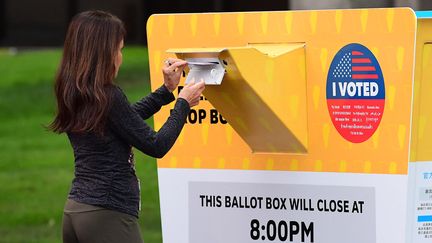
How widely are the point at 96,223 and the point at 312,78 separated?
1004 mm

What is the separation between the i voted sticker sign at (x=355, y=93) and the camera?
3.95m

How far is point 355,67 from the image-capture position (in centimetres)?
398

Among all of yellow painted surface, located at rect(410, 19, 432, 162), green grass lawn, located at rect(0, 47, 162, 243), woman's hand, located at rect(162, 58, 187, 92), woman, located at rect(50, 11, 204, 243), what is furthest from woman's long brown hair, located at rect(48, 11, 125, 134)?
green grass lawn, located at rect(0, 47, 162, 243)

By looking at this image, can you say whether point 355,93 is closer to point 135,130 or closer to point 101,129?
point 135,130

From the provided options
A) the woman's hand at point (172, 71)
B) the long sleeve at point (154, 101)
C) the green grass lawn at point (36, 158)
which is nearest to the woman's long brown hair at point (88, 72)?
the woman's hand at point (172, 71)

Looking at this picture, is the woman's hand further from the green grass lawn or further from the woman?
the green grass lawn

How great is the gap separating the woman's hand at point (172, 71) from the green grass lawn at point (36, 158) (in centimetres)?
266

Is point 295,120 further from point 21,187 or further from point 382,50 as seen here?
point 21,187

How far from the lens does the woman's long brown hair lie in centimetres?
388

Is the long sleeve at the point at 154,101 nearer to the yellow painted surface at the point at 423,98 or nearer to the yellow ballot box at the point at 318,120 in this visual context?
the yellow ballot box at the point at 318,120

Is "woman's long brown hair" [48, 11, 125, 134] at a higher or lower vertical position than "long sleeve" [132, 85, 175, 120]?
higher

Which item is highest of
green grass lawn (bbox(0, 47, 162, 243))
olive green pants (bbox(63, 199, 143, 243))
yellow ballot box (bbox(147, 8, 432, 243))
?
yellow ballot box (bbox(147, 8, 432, 243))

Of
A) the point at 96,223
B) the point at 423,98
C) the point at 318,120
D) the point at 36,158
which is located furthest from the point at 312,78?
the point at 36,158

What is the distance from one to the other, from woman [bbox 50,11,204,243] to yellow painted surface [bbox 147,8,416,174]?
0.31 m
